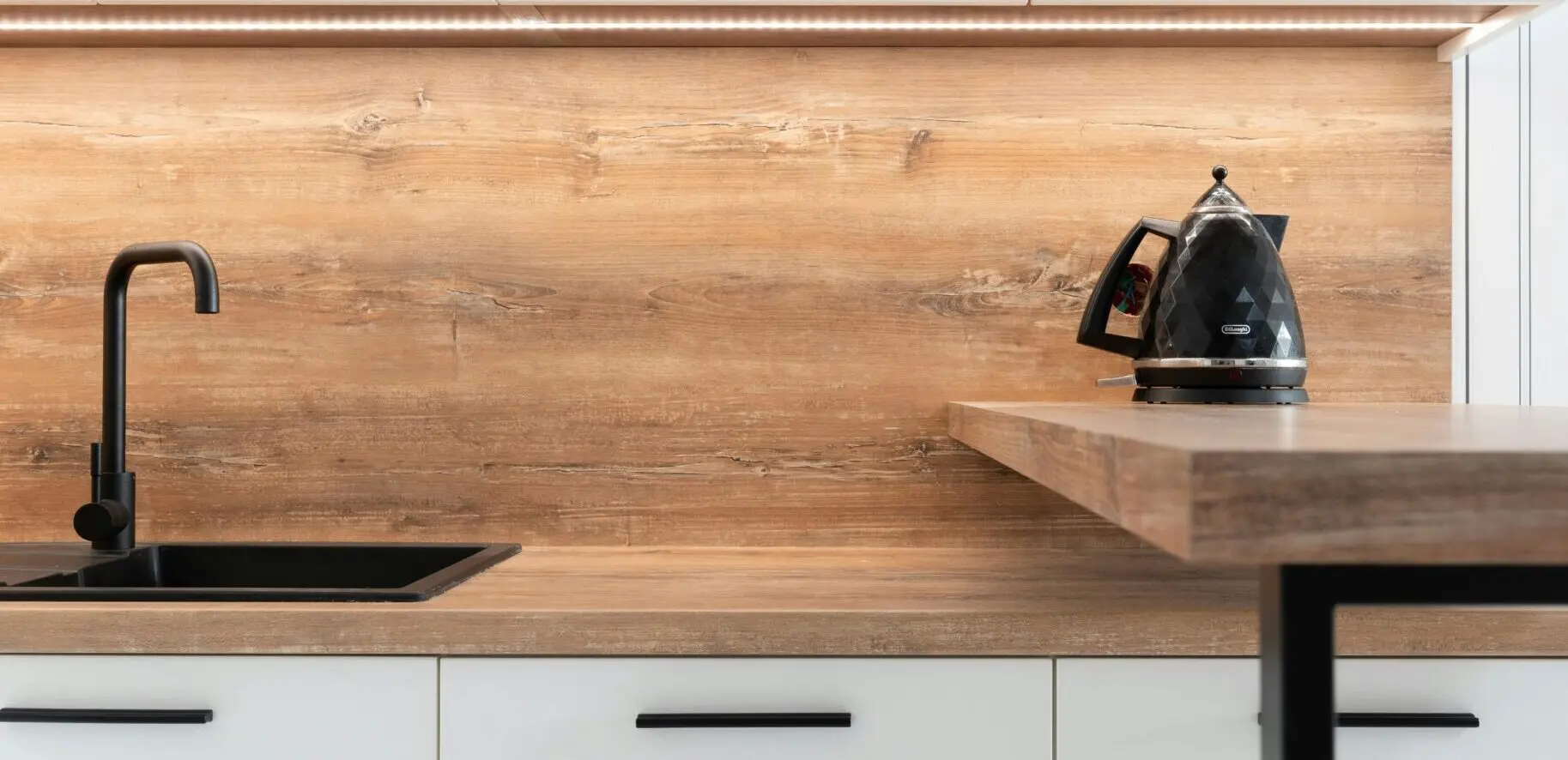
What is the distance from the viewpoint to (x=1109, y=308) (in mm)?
1272

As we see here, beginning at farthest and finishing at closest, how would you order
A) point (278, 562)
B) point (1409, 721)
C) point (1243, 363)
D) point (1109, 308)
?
point (278, 562)
point (1109, 308)
point (1243, 363)
point (1409, 721)

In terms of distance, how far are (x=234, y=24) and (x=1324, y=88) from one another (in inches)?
54.5

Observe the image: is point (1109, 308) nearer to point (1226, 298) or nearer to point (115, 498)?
point (1226, 298)

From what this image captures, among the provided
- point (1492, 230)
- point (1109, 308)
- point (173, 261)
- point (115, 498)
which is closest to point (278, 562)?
point (115, 498)

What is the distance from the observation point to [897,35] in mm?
1358

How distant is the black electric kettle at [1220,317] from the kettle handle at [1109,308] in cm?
2

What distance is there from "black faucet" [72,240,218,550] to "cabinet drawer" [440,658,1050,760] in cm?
63

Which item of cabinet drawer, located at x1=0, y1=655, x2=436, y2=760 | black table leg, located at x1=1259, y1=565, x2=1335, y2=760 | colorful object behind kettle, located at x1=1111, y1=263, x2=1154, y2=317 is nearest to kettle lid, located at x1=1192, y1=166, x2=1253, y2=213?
colorful object behind kettle, located at x1=1111, y1=263, x2=1154, y2=317

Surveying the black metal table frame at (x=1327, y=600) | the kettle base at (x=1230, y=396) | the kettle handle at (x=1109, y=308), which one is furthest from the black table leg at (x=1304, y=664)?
the kettle handle at (x=1109, y=308)

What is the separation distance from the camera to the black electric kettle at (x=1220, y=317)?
1133 millimetres

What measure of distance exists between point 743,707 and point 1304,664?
55 cm

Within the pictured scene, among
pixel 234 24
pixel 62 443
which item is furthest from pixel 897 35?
pixel 62 443

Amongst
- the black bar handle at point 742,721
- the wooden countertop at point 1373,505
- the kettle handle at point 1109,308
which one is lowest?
the black bar handle at point 742,721

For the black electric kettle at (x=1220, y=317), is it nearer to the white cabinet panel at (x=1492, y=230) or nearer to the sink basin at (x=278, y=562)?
the white cabinet panel at (x=1492, y=230)
